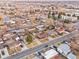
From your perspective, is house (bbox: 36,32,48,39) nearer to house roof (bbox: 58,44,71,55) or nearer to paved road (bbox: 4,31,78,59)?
paved road (bbox: 4,31,78,59)

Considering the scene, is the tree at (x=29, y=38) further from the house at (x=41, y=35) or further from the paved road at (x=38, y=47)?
the paved road at (x=38, y=47)

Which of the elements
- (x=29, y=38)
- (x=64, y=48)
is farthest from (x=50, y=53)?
(x=29, y=38)

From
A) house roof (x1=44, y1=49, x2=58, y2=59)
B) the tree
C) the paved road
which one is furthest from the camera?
the tree

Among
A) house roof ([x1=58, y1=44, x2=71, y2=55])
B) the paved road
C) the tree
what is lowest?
house roof ([x1=58, y1=44, x2=71, y2=55])

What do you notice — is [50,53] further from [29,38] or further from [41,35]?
[41,35]

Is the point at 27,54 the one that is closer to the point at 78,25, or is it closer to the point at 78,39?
the point at 78,39

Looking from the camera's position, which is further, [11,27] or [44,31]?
[11,27]

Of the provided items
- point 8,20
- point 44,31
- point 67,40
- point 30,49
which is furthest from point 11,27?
point 67,40

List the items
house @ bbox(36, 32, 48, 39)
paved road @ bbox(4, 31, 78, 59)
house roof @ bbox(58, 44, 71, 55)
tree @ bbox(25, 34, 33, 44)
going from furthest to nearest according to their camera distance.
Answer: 1. house @ bbox(36, 32, 48, 39)
2. tree @ bbox(25, 34, 33, 44)
3. house roof @ bbox(58, 44, 71, 55)
4. paved road @ bbox(4, 31, 78, 59)

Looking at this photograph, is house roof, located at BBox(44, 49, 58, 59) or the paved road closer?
house roof, located at BBox(44, 49, 58, 59)

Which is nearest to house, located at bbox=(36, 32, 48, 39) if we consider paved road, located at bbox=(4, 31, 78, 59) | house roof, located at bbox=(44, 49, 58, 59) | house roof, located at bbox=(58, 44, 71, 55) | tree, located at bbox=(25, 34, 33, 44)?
tree, located at bbox=(25, 34, 33, 44)

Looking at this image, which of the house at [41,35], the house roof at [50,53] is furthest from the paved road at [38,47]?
the house at [41,35]
